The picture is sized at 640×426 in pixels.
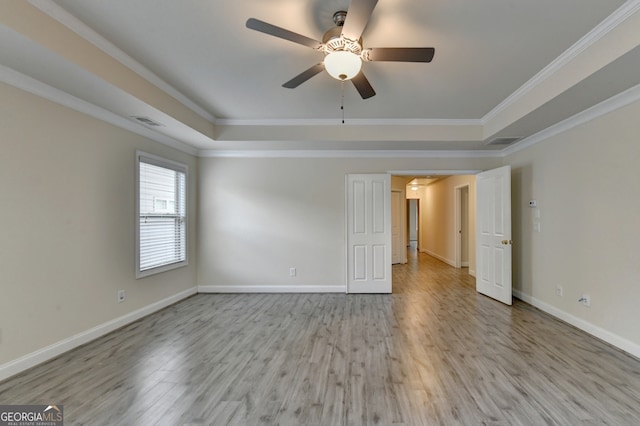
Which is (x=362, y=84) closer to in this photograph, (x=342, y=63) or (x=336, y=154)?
→ (x=342, y=63)

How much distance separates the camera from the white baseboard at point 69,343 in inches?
89.0

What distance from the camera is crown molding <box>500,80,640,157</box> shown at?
262 cm

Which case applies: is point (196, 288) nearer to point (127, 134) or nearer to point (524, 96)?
point (127, 134)

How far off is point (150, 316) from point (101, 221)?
4.73 ft

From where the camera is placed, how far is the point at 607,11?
1934 mm

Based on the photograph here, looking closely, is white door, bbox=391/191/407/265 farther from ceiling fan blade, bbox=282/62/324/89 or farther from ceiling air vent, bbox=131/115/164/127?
ceiling air vent, bbox=131/115/164/127

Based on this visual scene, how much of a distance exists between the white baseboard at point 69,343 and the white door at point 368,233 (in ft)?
10.1

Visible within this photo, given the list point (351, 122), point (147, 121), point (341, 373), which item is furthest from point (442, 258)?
point (147, 121)

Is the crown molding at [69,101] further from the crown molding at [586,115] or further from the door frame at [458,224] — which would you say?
the door frame at [458,224]

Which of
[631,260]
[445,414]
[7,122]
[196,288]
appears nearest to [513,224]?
[631,260]

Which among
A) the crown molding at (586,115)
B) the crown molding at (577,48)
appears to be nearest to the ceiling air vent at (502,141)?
the crown molding at (586,115)

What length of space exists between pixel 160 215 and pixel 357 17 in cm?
368

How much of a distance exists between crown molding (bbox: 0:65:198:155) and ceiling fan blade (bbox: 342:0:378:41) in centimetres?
271

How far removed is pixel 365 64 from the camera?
2.69 metres
